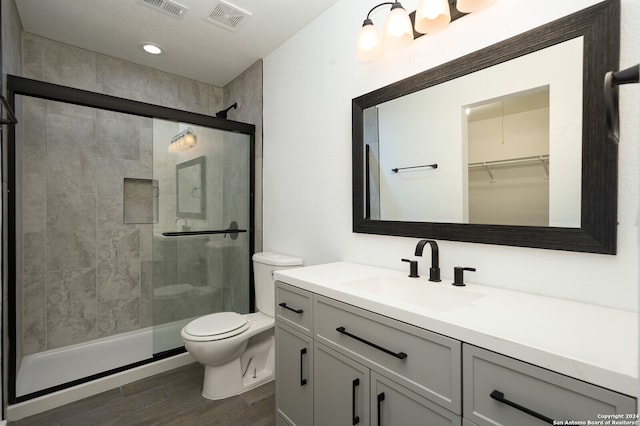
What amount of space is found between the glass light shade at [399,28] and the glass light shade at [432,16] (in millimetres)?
60

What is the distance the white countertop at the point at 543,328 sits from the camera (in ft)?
2.09

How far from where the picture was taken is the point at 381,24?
1660 millimetres

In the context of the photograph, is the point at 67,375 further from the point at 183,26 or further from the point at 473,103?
the point at 473,103

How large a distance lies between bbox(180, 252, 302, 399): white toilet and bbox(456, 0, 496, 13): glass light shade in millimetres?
1670

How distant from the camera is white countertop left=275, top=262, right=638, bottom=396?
2.09 feet

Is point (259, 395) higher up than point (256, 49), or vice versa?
point (256, 49)

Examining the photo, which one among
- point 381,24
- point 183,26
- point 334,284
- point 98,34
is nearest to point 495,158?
point 334,284

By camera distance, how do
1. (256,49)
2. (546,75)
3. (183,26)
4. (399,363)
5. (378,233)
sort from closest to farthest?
(399,363)
(546,75)
(378,233)
(183,26)
(256,49)

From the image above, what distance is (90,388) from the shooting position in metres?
1.97

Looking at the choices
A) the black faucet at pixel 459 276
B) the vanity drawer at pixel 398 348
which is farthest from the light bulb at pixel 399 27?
the vanity drawer at pixel 398 348

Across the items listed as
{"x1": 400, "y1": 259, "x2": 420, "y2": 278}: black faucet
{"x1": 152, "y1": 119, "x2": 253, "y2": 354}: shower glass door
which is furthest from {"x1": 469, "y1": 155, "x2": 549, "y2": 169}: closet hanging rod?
{"x1": 152, "y1": 119, "x2": 253, "y2": 354}: shower glass door

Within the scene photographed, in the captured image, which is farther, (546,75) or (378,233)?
(378,233)

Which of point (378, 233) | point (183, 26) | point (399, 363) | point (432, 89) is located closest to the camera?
point (399, 363)

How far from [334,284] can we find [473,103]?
1.00 m
